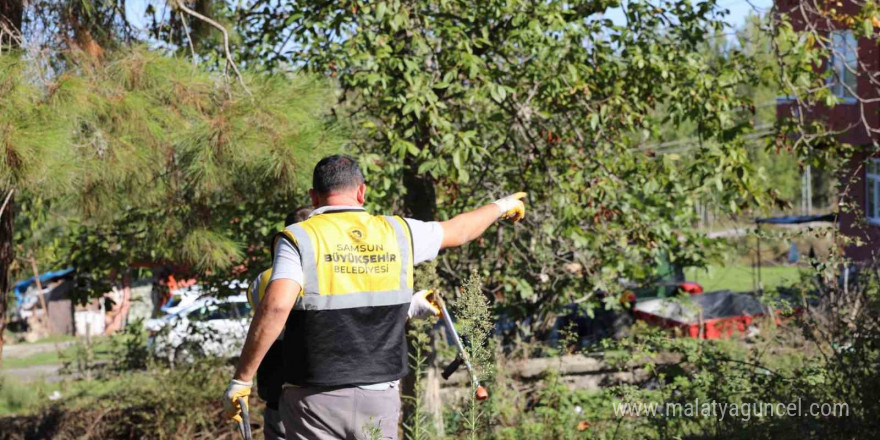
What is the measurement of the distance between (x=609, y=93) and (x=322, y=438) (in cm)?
435

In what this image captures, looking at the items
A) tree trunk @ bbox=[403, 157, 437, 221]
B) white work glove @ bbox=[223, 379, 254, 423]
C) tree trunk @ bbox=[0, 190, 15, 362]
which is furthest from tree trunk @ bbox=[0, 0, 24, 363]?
tree trunk @ bbox=[403, 157, 437, 221]

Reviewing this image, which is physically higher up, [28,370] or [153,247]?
[153,247]

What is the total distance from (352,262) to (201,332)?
14.9 ft

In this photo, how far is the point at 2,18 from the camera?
4.39 metres

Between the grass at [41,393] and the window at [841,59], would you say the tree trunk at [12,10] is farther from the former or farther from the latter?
the grass at [41,393]

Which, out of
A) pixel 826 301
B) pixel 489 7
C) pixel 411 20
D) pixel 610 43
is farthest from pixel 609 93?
pixel 826 301

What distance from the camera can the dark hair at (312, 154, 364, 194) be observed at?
11.0ft

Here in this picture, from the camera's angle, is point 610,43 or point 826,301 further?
point 610,43

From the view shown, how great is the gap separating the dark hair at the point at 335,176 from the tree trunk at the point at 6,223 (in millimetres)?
1816

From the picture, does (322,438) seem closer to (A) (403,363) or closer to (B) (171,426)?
(A) (403,363)

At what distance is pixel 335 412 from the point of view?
3.30m

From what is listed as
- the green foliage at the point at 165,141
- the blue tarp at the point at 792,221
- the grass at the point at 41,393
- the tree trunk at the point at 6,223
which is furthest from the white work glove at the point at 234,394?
the grass at the point at 41,393

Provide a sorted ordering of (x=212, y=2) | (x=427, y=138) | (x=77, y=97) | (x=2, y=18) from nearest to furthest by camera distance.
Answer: (x=77, y=97), (x=2, y=18), (x=212, y=2), (x=427, y=138)

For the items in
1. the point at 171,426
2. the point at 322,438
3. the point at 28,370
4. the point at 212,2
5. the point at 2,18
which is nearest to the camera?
the point at 322,438
